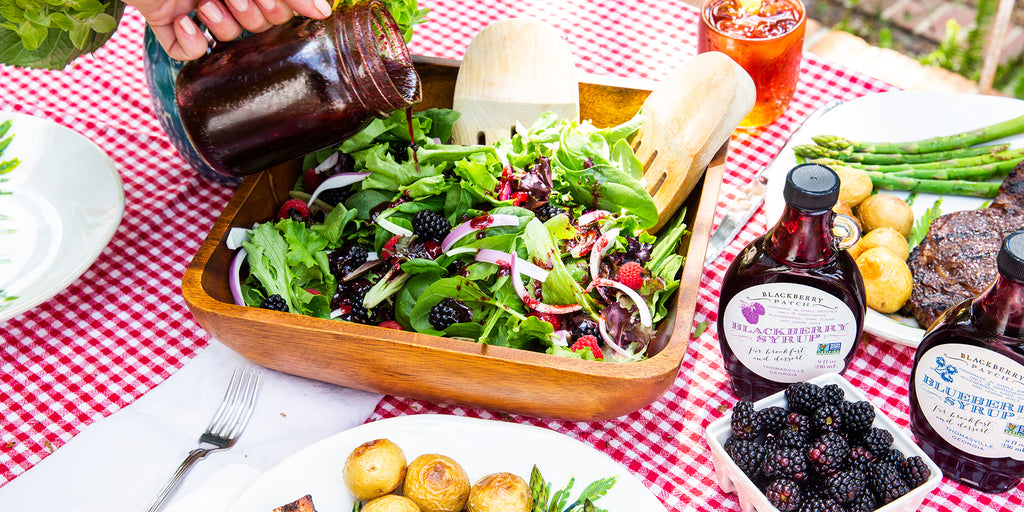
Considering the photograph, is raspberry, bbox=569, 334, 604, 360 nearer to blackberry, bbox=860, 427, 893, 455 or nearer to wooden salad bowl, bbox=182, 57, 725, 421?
→ wooden salad bowl, bbox=182, 57, 725, 421

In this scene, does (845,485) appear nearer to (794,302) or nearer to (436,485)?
(794,302)

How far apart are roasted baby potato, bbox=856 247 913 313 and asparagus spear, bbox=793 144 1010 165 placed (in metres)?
0.30

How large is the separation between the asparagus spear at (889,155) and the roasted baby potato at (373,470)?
893mm

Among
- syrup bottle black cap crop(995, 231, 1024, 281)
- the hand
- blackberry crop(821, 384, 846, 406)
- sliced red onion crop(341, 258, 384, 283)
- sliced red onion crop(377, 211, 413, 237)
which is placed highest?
the hand

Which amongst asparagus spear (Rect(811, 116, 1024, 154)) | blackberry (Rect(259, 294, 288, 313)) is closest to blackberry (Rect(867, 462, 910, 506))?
asparagus spear (Rect(811, 116, 1024, 154))

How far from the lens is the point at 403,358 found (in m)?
1.09

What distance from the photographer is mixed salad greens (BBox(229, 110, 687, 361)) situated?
1.17m

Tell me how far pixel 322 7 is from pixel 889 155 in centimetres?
101

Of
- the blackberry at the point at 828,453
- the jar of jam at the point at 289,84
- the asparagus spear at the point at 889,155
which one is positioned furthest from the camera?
the asparagus spear at the point at 889,155


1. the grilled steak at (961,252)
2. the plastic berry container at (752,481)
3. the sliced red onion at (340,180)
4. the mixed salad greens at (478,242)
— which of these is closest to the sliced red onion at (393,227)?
the mixed salad greens at (478,242)

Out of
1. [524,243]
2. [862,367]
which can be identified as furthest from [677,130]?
[862,367]

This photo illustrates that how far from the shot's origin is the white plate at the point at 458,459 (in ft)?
3.41

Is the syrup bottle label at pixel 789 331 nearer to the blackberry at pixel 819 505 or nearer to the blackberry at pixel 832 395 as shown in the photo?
the blackberry at pixel 832 395

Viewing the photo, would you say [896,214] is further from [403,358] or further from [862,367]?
[403,358]
